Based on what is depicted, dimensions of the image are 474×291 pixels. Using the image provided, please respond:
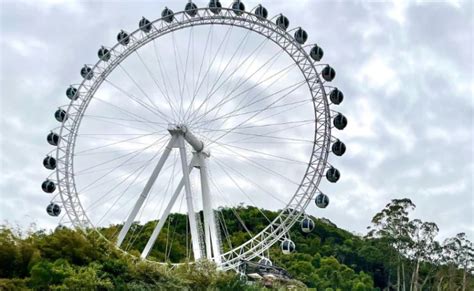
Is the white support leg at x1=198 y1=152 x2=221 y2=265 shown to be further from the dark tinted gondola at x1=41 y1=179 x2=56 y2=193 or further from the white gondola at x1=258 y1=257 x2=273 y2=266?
the dark tinted gondola at x1=41 y1=179 x2=56 y2=193

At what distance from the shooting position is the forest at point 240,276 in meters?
22.9

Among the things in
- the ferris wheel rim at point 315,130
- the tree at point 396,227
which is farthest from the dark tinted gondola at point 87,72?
the tree at point 396,227

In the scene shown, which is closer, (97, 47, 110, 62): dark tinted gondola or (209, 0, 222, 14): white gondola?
(209, 0, 222, 14): white gondola

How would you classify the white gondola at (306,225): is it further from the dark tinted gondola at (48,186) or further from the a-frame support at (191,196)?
the dark tinted gondola at (48,186)

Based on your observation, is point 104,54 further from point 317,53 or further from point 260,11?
point 317,53

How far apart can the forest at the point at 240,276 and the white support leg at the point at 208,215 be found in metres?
1.73

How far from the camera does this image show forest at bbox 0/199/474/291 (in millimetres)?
22906

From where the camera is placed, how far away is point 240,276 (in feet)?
86.7

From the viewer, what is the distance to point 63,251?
25.3 meters

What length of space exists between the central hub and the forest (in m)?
5.02

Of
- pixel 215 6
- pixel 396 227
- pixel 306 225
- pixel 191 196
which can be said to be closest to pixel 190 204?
pixel 191 196

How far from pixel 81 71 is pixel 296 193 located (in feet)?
37.3

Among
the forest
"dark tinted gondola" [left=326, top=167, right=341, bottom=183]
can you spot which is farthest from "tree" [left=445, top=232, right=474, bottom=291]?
"dark tinted gondola" [left=326, top=167, right=341, bottom=183]

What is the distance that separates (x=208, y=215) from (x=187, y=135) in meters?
3.59
